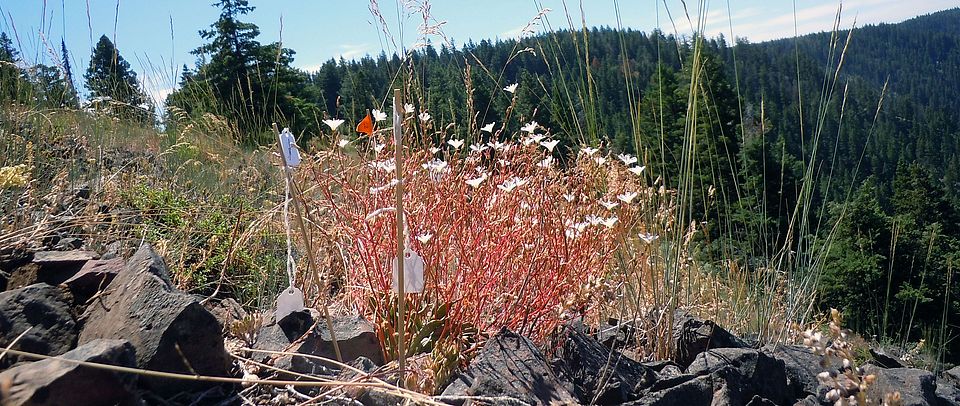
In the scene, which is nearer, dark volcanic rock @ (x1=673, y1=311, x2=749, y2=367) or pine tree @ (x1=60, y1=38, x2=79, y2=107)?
dark volcanic rock @ (x1=673, y1=311, x2=749, y2=367)

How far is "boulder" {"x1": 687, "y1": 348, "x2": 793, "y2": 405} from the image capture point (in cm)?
193

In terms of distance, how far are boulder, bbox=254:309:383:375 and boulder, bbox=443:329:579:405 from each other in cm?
35

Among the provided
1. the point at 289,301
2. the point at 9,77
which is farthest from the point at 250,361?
the point at 9,77

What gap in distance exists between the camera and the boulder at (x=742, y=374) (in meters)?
1.93

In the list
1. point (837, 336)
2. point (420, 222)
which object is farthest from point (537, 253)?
point (837, 336)

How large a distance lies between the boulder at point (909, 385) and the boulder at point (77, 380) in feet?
6.80

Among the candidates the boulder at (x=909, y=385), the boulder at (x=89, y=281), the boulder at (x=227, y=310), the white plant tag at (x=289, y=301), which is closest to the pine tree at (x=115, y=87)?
the boulder at (x=227, y=310)

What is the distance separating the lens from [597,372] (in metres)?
1.89

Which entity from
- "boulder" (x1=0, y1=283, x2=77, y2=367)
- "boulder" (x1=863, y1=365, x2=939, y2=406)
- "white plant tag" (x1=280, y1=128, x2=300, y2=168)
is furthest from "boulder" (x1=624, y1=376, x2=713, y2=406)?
"boulder" (x1=0, y1=283, x2=77, y2=367)

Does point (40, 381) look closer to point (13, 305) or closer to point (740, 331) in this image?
point (13, 305)

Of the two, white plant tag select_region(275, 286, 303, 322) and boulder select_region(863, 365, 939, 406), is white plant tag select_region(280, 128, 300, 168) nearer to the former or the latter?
white plant tag select_region(275, 286, 303, 322)

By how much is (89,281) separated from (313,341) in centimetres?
65

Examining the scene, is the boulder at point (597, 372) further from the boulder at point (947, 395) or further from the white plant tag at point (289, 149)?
the boulder at point (947, 395)

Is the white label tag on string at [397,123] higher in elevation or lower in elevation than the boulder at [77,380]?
higher
